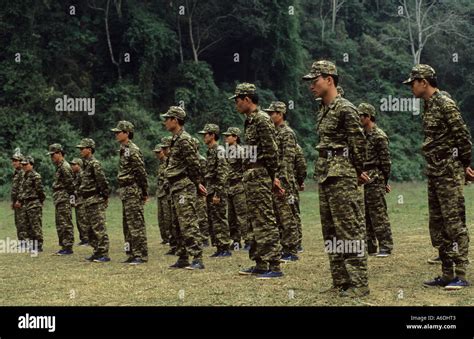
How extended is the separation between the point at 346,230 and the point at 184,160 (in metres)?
3.03

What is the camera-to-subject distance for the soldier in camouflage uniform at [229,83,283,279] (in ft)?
25.7

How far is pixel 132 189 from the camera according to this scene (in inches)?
387

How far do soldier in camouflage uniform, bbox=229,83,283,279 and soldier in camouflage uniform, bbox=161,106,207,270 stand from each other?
42.9 inches

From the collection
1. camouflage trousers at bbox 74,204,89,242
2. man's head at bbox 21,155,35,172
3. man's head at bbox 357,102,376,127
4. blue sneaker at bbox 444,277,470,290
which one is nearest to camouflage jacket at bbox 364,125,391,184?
man's head at bbox 357,102,376,127

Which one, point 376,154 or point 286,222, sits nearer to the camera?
point 286,222

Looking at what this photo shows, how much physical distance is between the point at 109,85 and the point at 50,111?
4.35 metres

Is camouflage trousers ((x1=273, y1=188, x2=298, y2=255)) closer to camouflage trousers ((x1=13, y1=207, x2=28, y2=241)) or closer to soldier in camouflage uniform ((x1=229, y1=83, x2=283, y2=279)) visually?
soldier in camouflage uniform ((x1=229, y1=83, x2=283, y2=279))

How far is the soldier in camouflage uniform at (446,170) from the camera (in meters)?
6.83

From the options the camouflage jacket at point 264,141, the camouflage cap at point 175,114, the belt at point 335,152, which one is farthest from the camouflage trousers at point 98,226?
the belt at point 335,152

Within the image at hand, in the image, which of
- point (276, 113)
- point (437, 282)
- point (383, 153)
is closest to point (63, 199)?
point (276, 113)

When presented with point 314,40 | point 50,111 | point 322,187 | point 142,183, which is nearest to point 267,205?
point 322,187

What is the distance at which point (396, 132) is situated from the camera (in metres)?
38.7

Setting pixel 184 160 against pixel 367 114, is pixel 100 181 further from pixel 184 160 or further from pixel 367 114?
pixel 367 114

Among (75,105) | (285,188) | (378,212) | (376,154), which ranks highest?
(75,105)
